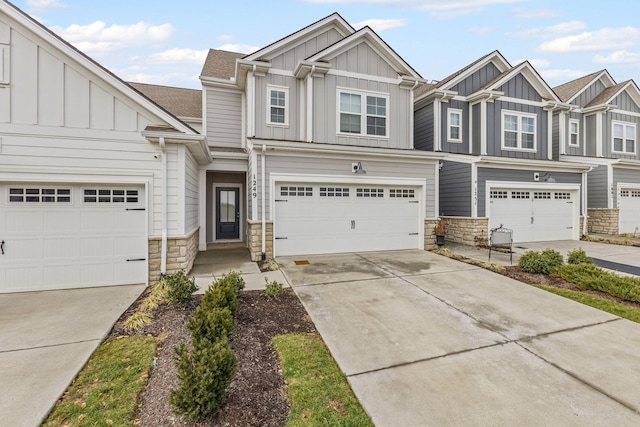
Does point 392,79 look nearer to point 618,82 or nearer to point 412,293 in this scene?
point 412,293

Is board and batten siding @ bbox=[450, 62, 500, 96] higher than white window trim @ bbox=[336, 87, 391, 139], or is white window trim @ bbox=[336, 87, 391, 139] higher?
board and batten siding @ bbox=[450, 62, 500, 96]

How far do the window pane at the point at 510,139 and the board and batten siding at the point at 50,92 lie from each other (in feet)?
46.4

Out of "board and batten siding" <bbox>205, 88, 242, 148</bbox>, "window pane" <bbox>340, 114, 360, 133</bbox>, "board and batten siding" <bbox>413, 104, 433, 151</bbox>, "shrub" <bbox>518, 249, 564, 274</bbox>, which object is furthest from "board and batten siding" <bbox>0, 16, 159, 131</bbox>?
"board and batten siding" <bbox>413, 104, 433, 151</bbox>

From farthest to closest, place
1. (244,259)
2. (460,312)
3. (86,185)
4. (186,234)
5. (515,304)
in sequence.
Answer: (244,259)
(186,234)
(86,185)
(515,304)
(460,312)

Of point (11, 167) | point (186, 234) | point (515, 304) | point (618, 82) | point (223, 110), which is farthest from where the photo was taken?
point (618, 82)

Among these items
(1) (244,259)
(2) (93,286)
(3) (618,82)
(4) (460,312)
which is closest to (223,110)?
(1) (244,259)

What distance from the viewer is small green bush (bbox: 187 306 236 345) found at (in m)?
3.16

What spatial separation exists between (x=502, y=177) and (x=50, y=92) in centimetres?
1378

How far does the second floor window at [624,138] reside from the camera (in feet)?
49.9

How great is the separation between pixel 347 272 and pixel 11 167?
23.7ft

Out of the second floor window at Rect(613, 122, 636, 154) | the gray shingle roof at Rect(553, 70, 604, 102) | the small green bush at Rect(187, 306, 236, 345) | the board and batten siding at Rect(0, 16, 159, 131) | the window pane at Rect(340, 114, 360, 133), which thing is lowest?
the small green bush at Rect(187, 306, 236, 345)

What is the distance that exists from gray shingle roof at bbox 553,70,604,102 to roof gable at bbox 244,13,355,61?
12.8m

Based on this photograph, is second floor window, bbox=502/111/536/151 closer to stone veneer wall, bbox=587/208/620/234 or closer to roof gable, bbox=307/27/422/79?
stone veneer wall, bbox=587/208/620/234

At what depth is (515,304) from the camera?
5.12 m
